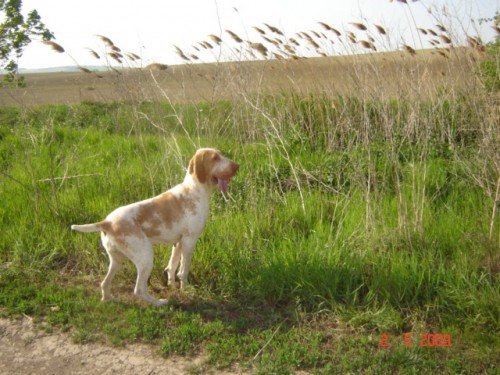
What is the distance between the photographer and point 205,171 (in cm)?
370

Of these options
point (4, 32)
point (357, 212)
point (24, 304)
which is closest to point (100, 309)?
point (24, 304)

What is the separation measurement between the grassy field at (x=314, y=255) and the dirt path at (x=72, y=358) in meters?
0.10

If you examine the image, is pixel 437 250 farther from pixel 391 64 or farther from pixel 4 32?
pixel 4 32

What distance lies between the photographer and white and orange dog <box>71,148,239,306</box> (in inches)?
136

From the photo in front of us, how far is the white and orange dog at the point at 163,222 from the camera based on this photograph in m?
3.46

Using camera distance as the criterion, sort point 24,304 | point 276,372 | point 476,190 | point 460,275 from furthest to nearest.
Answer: point 476,190 → point 24,304 → point 460,275 → point 276,372

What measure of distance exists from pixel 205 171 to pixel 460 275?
6.98 feet

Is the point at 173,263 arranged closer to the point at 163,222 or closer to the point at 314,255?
the point at 163,222

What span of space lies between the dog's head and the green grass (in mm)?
830

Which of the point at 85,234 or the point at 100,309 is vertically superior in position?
the point at 85,234

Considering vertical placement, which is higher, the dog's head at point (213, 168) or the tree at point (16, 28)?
the tree at point (16, 28)
